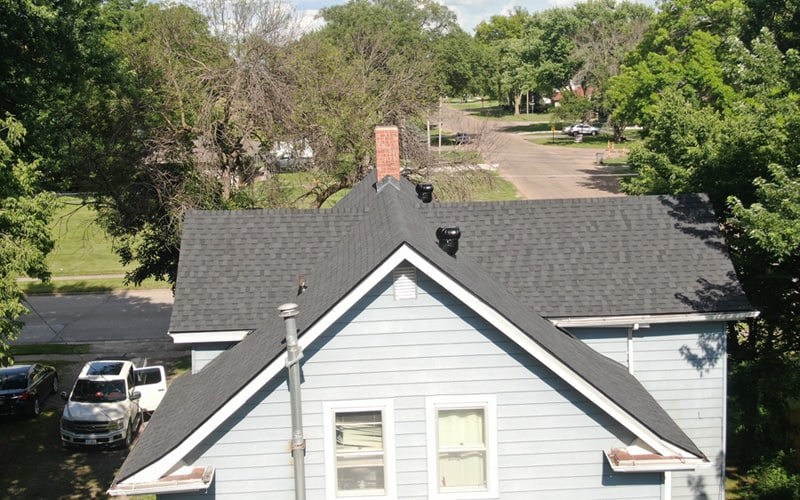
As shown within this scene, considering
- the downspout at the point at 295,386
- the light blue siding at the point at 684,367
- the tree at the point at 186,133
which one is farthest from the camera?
the tree at the point at 186,133

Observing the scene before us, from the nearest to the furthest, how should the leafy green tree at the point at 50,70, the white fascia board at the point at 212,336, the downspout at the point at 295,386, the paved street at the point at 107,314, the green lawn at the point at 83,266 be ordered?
the downspout at the point at 295,386, the white fascia board at the point at 212,336, the leafy green tree at the point at 50,70, the paved street at the point at 107,314, the green lawn at the point at 83,266

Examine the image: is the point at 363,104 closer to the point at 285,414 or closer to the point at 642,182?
the point at 642,182

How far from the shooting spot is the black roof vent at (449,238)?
33.9 feet

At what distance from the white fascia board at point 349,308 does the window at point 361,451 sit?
3.66 feet

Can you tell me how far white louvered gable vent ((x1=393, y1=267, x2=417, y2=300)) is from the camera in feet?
29.3

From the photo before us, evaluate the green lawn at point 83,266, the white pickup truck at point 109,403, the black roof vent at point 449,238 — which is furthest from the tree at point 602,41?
the black roof vent at point 449,238

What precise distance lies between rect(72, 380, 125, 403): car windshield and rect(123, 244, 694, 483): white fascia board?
10453mm

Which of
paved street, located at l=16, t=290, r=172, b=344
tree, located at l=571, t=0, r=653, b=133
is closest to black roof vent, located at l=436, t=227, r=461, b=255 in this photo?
paved street, located at l=16, t=290, r=172, b=344

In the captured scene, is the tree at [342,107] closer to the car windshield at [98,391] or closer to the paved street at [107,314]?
the paved street at [107,314]

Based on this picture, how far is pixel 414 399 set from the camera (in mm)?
9180

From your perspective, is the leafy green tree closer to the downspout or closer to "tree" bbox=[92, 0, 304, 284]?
"tree" bbox=[92, 0, 304, 284]

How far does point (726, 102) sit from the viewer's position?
115 feet

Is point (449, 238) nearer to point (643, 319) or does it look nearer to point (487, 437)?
point (487, 437)

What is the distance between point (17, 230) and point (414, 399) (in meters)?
8.46
